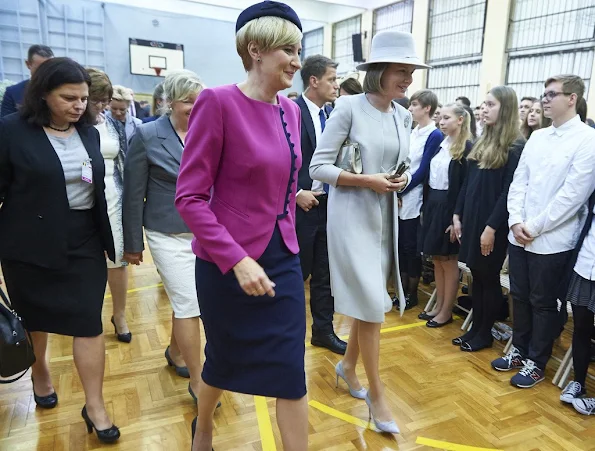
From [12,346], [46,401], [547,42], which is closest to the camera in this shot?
[12,346]

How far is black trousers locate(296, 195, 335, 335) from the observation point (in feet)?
9.42

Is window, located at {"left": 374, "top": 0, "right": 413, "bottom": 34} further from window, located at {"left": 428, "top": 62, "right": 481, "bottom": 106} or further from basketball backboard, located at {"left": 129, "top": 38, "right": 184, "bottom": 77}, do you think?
basketball backboard, located at {"left": 129, "top": 38, "right": 184, "bottom": 77}

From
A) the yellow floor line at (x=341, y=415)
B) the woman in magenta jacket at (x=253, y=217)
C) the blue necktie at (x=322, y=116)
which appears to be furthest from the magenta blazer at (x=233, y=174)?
the blue necktie at (x=322, y=116)

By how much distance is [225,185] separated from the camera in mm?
1354

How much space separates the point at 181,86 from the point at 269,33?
877 mm

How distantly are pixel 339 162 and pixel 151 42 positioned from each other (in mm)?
13340

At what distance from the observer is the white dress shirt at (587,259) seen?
89.1 inches

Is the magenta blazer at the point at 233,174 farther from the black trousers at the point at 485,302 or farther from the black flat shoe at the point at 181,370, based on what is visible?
the black trousers at the point at 485,302

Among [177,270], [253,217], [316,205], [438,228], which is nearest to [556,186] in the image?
[438,228]

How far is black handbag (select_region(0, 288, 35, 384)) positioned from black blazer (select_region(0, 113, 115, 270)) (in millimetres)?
257

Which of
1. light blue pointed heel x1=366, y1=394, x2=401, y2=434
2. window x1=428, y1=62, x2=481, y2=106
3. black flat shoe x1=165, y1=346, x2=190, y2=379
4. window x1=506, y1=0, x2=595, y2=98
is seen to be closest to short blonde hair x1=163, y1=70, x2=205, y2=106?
black flat shoe x1=165, y1=346, x2=190, y2=379

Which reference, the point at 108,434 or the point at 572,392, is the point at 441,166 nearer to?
the point at 572,392

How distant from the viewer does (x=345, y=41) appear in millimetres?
14109

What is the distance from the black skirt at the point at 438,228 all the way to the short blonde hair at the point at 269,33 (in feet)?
7.46
